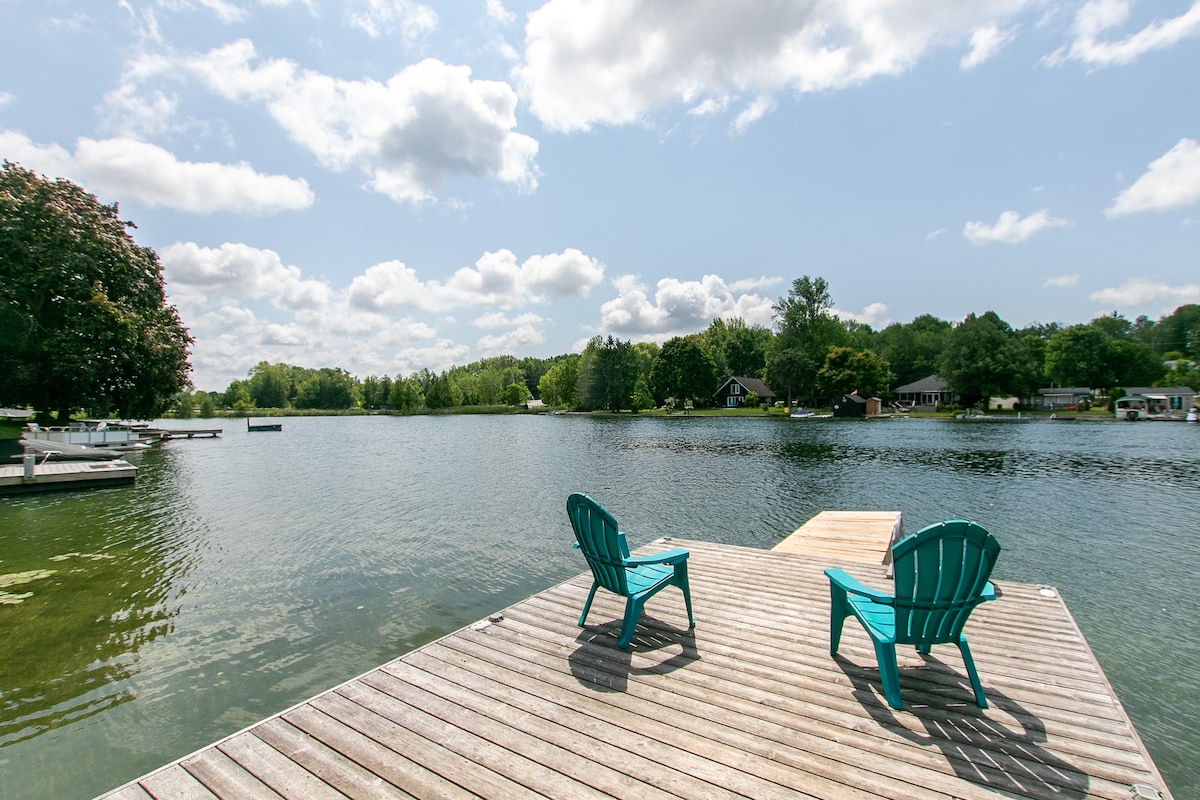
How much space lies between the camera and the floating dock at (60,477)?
52.6 feet

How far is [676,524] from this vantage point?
13.5m

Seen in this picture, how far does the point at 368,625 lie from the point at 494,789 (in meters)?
5.40

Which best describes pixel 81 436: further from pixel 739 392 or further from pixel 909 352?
pixel 909 352

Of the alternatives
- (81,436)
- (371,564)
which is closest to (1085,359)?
(371,564)

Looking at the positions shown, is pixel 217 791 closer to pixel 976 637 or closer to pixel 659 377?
pixel 976 637

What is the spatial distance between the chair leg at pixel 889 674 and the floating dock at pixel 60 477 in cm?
2305

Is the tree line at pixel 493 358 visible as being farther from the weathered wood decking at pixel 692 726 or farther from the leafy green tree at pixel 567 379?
the weathered wood decking at pixel 692 726

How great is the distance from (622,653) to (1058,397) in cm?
8555

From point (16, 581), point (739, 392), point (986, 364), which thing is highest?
point (986, 364)

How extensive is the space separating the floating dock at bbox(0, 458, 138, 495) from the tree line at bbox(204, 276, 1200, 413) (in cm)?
6341

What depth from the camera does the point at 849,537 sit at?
898cm

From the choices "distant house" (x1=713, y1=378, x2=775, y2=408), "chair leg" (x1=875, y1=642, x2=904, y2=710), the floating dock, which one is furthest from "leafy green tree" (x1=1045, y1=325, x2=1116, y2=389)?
the floating dock

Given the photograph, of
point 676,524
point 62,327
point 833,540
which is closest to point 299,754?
point 833,540

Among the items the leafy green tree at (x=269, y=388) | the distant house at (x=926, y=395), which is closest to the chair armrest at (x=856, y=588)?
the distant house at (x=926, y=395)
